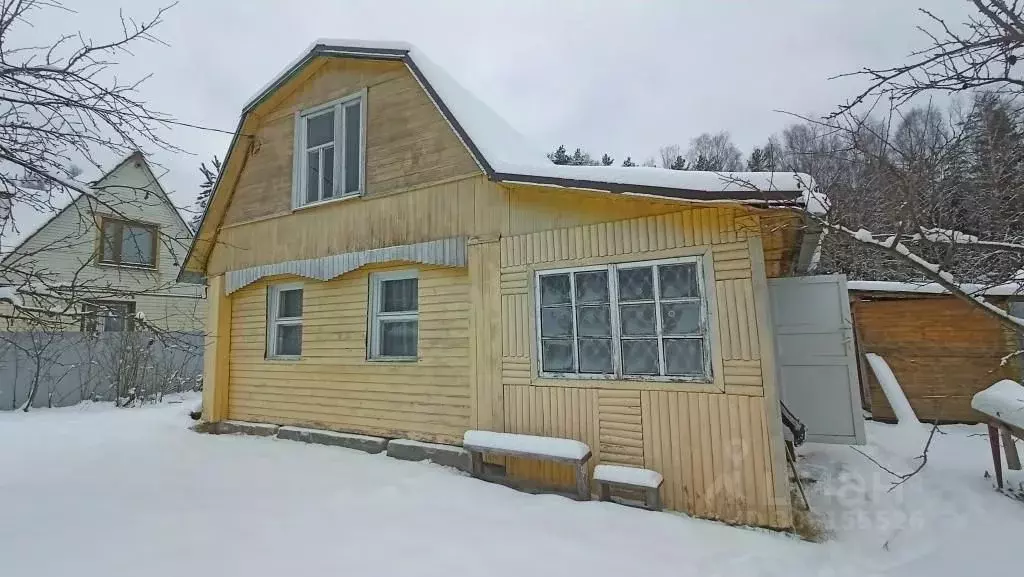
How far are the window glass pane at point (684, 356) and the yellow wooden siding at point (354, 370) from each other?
265 centimetres

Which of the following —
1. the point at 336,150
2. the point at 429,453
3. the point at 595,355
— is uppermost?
the point at 336,150

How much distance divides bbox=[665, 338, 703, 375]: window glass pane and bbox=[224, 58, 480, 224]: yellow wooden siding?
3.50 meters

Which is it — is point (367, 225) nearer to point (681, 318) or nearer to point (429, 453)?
point (429, 453)

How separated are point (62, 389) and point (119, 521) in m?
11.4

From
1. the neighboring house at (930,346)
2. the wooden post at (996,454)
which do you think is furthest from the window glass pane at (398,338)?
the neighboring house at (930,346)

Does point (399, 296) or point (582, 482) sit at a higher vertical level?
point (399, 296)

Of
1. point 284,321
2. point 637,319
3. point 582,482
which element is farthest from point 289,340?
point 637,319

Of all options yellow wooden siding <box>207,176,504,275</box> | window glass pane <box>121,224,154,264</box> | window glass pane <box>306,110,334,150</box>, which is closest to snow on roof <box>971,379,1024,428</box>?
yellow wooden siding <box>207,176,504,275</box>

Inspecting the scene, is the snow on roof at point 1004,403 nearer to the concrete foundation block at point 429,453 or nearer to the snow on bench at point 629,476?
the snow on bench at point 629,476

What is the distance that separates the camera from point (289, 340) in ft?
28.7

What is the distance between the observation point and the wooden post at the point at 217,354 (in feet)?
29.8

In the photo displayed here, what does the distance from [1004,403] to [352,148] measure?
9.20m

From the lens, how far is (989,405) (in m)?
5.30

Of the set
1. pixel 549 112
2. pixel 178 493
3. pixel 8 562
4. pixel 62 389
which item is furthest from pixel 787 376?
pixel 549 112
